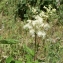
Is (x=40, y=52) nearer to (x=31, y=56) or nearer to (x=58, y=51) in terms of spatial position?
(x=58, y=51)

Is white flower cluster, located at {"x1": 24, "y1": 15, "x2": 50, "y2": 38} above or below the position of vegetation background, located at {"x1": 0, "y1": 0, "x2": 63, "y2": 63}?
above

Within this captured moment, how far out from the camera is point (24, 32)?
5656 millimetres

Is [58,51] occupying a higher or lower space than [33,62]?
lower

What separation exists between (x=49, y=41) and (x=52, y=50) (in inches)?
7.8

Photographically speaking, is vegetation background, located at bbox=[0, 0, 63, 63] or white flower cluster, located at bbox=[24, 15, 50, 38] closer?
white flower cluster, located at bbox=[24, 15, 50, 38]

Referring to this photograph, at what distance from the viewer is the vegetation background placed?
176 inches

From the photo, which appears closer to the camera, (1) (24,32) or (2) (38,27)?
(2) (38,27)

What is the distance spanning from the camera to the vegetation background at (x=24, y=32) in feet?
14.7

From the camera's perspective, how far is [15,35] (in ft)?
18.4

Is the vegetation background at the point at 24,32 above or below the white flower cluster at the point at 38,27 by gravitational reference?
below

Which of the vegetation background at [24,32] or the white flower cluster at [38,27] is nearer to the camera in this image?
the white flower cluster at [38,27]

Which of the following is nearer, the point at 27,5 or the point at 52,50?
the point at 52,50

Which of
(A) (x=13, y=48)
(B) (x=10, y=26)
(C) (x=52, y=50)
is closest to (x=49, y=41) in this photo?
(C) (x=52, y=50)

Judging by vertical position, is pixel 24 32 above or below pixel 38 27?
below
